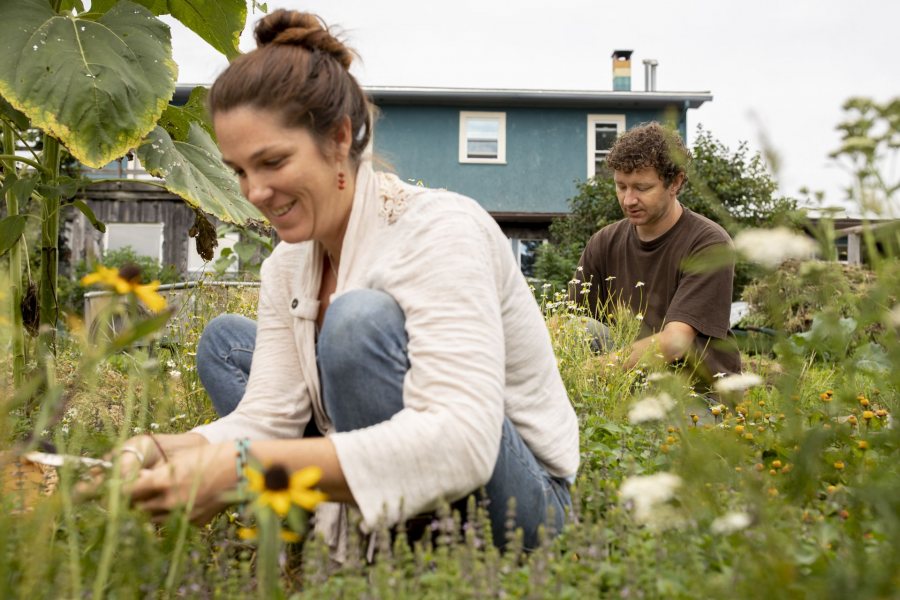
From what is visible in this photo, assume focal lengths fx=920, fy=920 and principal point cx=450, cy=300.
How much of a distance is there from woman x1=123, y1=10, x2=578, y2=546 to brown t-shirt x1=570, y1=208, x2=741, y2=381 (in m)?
1.71

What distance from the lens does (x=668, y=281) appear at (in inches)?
153

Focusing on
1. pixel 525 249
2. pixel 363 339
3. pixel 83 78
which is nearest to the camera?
pixel 363 339

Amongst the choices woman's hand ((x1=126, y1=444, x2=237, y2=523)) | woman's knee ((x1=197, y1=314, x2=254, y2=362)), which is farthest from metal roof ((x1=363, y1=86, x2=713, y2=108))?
woman's hand ((x1=126, y1=444, x2=237, y2=523))

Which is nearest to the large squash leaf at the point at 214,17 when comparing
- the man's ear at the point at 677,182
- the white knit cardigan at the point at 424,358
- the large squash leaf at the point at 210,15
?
the large squash leaf at the point at 210,15

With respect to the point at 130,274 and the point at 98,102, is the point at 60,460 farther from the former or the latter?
the point at 98,102

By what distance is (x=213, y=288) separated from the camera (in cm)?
487

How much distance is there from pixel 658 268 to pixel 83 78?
7.77ft

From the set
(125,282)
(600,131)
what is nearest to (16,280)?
(125,282)

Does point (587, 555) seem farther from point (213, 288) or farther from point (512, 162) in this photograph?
point (512, 162)

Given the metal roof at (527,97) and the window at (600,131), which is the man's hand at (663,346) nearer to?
the metal roof at (527,97)

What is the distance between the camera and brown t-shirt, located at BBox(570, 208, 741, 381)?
141 inches

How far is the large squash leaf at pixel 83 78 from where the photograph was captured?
268 cm

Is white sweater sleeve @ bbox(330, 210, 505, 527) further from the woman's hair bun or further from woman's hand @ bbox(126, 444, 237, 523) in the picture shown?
the woman's hair bun

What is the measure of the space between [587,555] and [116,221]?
49.9 feet
